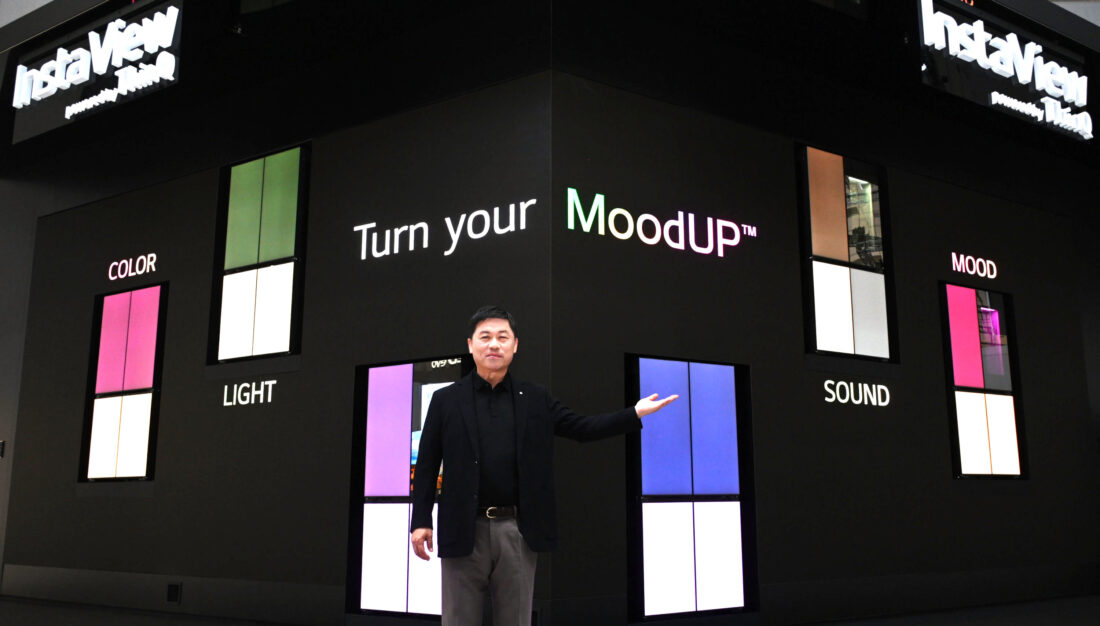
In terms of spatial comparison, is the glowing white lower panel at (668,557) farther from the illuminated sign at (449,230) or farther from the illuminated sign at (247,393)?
the illuminated sign at (247,393)

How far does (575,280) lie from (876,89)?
3.04 metres

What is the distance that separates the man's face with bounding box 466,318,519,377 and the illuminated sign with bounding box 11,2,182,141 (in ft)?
13.8

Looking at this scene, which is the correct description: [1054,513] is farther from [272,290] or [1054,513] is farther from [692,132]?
[272,290]

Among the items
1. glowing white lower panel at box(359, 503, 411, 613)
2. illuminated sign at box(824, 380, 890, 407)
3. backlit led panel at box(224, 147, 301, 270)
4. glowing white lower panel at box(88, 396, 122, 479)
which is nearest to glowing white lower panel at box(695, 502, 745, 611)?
illuminated sign at box(824, 380, 890, 407)

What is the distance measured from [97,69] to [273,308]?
6.87 ft

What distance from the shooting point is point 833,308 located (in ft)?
22.3

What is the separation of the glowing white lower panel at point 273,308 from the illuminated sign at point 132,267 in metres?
1.32

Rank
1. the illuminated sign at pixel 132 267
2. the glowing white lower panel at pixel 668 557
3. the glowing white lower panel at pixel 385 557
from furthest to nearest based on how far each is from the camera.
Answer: the illuminated sign at pixel 132 267, the glowing white lower panel at pixel 385 557, the glowing white lower panel at pixel 668 557

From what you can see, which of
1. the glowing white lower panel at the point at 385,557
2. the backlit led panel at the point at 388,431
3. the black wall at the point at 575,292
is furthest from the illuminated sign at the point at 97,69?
the glowing white lower panel at the point at 385,557

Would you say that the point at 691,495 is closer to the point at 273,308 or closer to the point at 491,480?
the point at 491,480

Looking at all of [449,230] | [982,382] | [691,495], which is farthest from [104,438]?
[982,382]

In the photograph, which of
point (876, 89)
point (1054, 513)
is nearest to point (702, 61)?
point (876, 89)

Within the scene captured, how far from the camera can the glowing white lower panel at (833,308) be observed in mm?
6684

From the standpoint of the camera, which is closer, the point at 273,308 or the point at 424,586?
the point at 424,586
